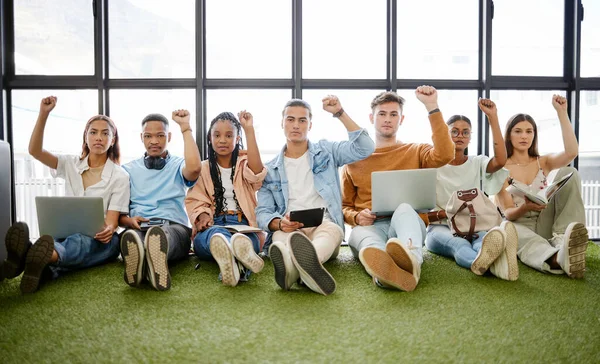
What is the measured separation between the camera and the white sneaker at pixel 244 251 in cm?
152

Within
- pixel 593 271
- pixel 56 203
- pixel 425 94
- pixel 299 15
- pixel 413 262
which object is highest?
pixel 299 15

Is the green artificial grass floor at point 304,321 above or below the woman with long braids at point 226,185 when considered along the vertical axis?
below

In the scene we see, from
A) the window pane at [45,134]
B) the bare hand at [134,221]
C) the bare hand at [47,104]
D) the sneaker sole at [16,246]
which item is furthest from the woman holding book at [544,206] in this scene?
the window pane at [45,134]

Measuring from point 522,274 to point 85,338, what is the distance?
168cm

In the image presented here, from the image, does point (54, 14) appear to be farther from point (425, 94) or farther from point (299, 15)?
point (425, 94)

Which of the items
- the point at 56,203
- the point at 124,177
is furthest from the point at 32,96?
the point at 56,203

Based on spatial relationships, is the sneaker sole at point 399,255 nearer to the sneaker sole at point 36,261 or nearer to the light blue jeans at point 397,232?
the light blue jeans at point 397,232

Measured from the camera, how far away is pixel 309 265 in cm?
144

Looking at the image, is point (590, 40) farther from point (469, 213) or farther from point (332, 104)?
point (332, 104)

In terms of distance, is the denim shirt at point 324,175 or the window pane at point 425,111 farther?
the window pane at point 425,111

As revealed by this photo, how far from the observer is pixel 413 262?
146cm

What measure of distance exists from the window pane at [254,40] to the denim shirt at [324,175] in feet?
3.13

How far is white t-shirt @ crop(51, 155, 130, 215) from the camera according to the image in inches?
80.5

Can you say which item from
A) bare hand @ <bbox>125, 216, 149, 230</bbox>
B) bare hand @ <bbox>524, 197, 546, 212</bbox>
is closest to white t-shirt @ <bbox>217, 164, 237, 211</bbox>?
bare hand @ <bbox>125, 216, 149, 230</bbox>
